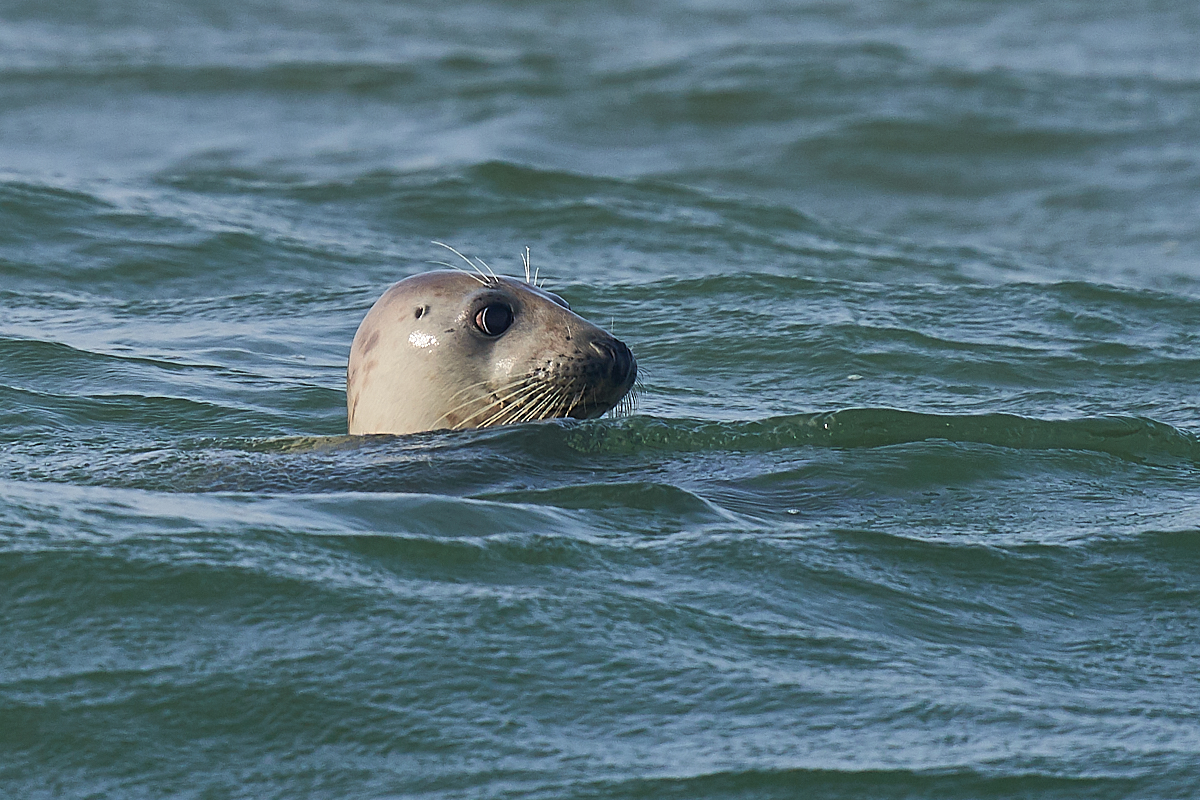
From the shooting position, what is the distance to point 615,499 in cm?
509

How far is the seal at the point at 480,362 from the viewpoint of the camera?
5602mm

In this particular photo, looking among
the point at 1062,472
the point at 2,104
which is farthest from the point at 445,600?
the point at 2,104

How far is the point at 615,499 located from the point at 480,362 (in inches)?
33.2

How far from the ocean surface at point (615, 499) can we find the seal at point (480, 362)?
16 centimetres

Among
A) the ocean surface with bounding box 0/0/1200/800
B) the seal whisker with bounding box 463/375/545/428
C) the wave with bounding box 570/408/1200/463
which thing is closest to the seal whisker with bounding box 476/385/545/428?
the seal whisker with bounding box 463/375/545/428

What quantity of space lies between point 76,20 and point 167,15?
41.5 inches

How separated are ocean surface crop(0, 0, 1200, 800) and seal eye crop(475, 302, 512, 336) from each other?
0.36m

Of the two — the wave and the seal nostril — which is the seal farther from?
the wave

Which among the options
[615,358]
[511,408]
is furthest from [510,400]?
[615,358]

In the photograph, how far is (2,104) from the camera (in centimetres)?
1612

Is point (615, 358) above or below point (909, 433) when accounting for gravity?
above

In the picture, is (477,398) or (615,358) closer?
(615,358)

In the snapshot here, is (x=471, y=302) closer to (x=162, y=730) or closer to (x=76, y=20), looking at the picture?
(x=162, y=730)

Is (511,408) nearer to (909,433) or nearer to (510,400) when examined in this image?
(510,400)
